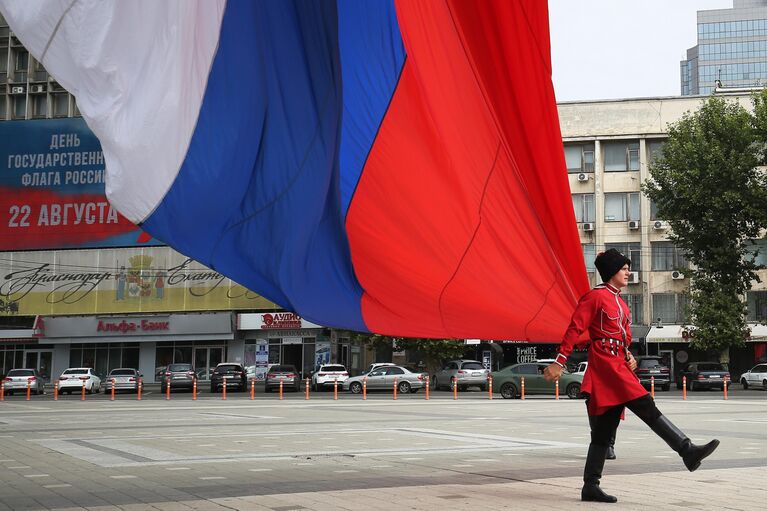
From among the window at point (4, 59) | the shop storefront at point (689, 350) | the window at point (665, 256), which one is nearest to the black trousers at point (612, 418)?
the shop storefront at point (689, 350)

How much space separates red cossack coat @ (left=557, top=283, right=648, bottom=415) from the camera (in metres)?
7.06

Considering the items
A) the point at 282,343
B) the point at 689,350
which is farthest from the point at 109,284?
the point at 689,350

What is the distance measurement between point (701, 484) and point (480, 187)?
4.00 m

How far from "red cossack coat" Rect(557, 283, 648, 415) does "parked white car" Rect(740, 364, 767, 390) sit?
43933 mm

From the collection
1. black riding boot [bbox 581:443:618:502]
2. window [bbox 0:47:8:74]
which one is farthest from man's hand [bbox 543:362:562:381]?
window [bbox 0:47:8:74]

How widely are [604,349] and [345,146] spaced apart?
2.70m

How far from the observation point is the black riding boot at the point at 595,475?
23.9ft

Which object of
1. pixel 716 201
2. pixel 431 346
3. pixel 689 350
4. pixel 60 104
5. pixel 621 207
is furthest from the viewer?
pixel 60 104

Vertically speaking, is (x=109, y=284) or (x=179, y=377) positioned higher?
(x=109, y=284)

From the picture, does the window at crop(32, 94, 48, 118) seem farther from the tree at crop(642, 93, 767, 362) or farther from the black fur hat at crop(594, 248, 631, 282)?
the black fur hat at crop(594, 248, 631, 282)

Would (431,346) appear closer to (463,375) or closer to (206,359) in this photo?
(463,375)

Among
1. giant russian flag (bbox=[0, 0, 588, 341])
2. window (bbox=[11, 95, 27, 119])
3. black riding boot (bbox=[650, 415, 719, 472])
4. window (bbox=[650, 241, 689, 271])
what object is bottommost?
black riding boot (bbox=[650, 415, 719, 472])

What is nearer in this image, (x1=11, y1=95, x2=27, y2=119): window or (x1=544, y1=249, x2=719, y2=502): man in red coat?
(x1=544, y1=249, x2=719, y2=502): man in red coat

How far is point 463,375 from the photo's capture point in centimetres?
4478
